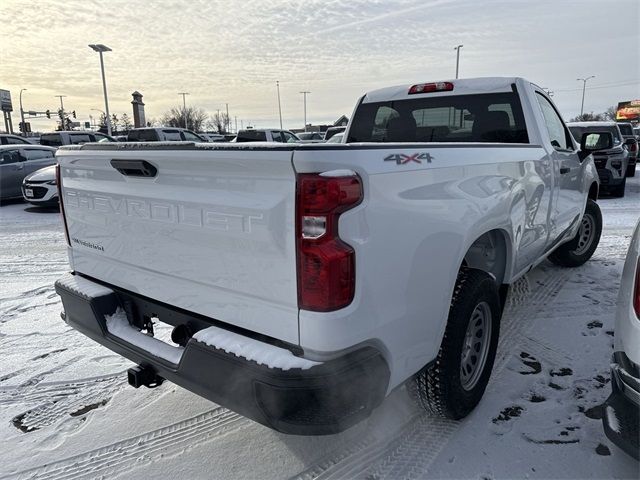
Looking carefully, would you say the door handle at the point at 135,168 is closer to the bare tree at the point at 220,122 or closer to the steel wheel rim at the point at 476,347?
the steel wheel rim at the point at 476,347

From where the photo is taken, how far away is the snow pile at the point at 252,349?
1.80 m

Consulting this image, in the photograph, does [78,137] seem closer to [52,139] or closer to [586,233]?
[52,139]

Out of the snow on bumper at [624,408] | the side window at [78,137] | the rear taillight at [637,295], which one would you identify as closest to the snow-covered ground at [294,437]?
the snow on bumper at [624,408]

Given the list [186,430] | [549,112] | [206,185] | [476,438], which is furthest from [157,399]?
[549,112]

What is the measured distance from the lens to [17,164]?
39.2 ft

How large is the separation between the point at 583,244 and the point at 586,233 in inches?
5.7

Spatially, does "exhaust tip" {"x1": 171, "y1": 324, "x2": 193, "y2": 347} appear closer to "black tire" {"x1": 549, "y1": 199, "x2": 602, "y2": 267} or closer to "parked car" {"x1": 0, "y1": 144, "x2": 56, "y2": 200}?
"black tire" {"x1": 549, "y1": 199, "x2": 602, "y2": 267}

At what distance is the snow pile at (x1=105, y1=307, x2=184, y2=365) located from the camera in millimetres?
2217

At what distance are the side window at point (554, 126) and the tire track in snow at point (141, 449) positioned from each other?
3531 mm

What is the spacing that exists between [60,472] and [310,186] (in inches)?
80.0

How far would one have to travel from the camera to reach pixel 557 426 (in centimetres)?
265

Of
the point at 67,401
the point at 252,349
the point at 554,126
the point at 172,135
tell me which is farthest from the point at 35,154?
the point at 252,349

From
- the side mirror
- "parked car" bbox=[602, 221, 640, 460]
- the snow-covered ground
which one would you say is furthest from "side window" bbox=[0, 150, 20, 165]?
"parked car" bbox=[602, 221, 640, 460]

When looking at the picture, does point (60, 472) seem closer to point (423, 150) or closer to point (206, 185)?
point (206, 185)
